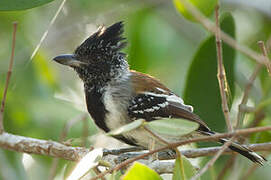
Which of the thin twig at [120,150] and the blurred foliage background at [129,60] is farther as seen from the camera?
the blurred foliage background at [129,60]

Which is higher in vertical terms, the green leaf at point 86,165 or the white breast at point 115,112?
the green leaf at point 86,165

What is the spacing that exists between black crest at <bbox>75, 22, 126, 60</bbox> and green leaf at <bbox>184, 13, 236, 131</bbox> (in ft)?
2.13

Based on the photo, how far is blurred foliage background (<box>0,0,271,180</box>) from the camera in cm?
449

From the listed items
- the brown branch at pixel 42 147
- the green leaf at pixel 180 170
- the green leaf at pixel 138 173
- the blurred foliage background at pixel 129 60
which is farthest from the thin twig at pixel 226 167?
the green leaf at pixel 138 173

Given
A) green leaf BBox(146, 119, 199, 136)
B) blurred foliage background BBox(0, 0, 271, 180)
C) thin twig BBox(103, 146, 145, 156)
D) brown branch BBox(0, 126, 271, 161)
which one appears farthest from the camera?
blurred foliage background BBox(0, 0, 271, 180)

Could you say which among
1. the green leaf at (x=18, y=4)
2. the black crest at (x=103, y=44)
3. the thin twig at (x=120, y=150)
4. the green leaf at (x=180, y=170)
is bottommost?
the thin twig at (x=120, y=150)

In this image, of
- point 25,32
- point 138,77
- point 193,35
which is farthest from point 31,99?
point 193,35

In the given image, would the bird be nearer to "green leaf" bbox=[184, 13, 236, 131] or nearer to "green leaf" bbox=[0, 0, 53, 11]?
"green leaf" bbox=[184, 13, 236, 131]

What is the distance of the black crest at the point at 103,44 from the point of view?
4.43 m

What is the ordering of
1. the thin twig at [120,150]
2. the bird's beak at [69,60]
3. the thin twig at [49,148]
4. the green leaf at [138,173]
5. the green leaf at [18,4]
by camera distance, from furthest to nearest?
the bird's beak at [69,60], the thin twig at [120,150], the thin twig at [49,148], the green leaf at [18,4], the green leaf at [138,173]

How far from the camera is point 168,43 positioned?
6.08 meters

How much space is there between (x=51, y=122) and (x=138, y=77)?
113cm

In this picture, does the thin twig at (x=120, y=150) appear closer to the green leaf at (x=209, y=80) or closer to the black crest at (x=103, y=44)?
the green leaf at (x=209, y=80)

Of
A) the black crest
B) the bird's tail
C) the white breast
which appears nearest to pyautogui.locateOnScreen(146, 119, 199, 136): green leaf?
the bird's tail
